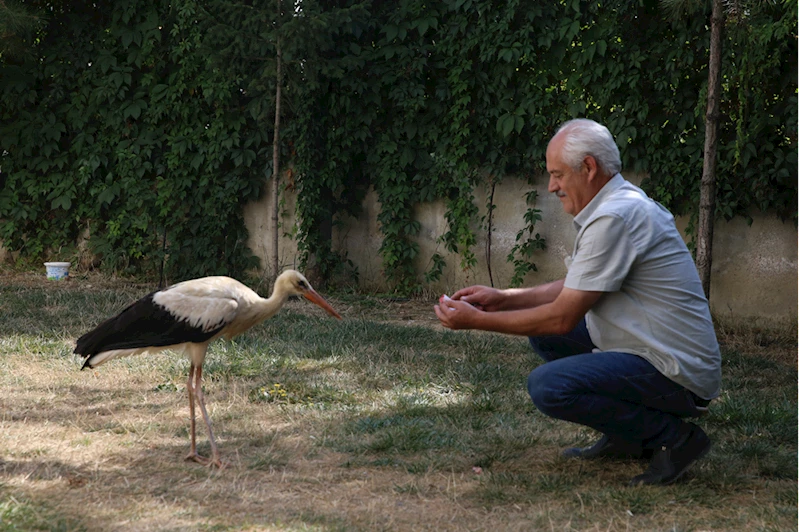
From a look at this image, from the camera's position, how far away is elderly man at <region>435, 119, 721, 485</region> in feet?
11.4

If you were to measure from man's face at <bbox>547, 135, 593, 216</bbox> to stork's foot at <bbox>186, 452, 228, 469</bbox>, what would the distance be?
6.56 ft

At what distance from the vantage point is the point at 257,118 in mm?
9133

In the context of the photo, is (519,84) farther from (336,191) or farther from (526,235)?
(336,191)

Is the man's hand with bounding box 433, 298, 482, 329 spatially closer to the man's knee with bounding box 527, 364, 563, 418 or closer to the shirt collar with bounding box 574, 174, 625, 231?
the man's knee with bounding box 527, 364, 563, 418

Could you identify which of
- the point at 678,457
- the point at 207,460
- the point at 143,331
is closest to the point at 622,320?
the point at 678,457

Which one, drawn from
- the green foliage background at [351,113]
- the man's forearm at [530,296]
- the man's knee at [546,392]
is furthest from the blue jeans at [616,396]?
the green foliage background at [351,113]

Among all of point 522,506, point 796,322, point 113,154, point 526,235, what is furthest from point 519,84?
point 522,506

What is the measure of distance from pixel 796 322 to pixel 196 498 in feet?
18.7

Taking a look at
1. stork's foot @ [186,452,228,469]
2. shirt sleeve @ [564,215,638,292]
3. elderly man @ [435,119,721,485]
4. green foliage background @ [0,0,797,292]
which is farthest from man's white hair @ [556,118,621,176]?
green foliage background @ [0,0,797,292]

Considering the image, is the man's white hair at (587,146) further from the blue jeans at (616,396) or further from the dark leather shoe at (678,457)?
the dark leather shoe at (678,457)

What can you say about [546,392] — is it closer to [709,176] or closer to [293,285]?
[293,285]

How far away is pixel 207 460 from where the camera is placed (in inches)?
159

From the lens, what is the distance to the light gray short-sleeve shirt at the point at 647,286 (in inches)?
136

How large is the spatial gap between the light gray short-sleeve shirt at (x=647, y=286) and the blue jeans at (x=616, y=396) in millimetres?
71
